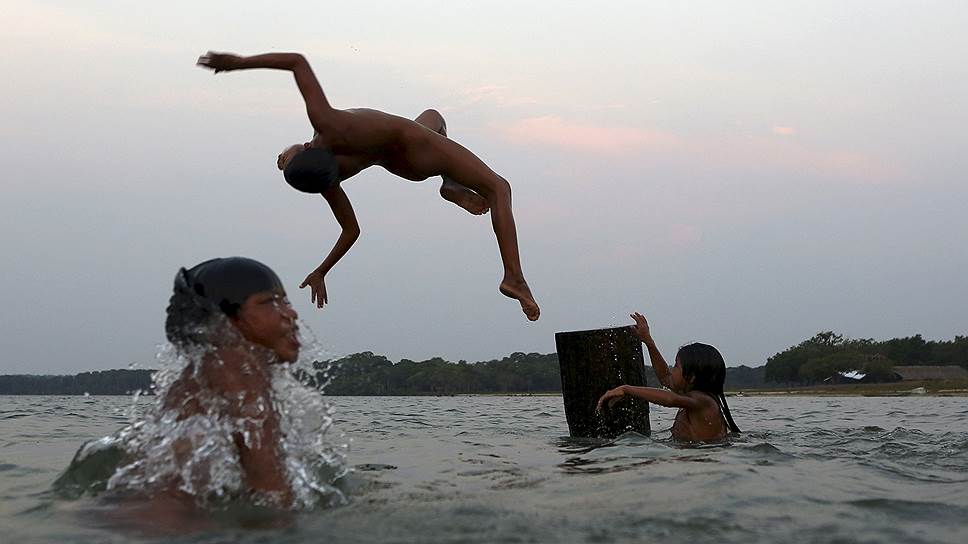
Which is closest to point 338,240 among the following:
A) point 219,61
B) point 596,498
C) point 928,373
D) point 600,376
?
point 219,61

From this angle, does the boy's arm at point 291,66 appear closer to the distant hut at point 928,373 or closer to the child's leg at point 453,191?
the child's leg at point 453,191

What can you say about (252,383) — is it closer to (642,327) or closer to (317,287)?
(317,287)

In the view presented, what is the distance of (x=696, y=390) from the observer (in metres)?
9.76

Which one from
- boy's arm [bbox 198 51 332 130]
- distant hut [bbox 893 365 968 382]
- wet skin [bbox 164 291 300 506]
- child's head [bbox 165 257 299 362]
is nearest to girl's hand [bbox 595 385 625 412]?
boy's arm [bbox 198 51 332 130]

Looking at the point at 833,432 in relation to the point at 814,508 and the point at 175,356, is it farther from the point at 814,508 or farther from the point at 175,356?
the point at 175,356

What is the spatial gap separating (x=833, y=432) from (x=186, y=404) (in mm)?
9851

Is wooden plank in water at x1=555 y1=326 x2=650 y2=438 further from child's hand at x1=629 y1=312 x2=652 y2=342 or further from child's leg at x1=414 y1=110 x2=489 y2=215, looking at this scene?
child's leg at x1=414 y1=110 x2=489 y2=215

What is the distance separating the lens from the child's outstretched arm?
9.71m

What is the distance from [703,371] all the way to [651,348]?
635mm

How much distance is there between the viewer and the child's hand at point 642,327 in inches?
381

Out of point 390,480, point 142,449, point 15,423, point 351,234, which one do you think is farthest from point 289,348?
point 15,423

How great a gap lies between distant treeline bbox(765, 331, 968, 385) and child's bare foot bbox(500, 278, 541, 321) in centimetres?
9974

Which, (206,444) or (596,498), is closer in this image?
(206,444)

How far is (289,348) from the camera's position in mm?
4609
